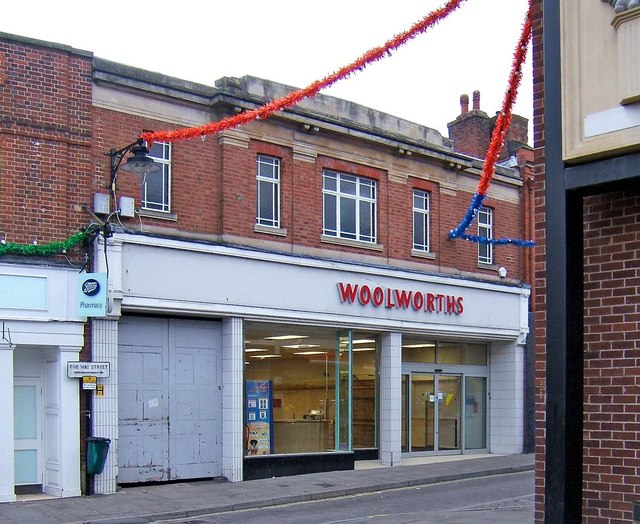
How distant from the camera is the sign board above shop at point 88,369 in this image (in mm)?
15914

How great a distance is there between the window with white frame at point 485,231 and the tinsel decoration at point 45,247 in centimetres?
1172

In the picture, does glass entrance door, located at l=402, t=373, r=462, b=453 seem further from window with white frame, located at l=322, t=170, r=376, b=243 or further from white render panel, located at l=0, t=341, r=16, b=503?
white render panel, located at l=0, t=341, r=16, b=503

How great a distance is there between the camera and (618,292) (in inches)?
292

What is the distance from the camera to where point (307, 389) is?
20.3 m

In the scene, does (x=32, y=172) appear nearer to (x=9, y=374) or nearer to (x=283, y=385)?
(x=9, y=374)

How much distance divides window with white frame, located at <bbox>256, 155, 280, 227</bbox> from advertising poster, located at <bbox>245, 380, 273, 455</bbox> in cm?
348

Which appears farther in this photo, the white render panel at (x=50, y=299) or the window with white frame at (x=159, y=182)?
the window with white frame at (x=159, y=182)

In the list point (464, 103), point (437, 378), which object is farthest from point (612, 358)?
point (464, 103)

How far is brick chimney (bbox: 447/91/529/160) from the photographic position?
27109mm

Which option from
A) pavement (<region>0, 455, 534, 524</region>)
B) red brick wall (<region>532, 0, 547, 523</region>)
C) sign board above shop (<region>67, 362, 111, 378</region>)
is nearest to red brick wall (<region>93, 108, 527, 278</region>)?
sign board above shop (<region>67, 362, 111, 378</region>)

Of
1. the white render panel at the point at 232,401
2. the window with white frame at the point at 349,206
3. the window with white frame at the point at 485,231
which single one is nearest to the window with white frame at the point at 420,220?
the window with white frame at the point at 349,206

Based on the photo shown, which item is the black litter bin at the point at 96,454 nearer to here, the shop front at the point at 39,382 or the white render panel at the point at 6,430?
the shop front at the point at 39,382

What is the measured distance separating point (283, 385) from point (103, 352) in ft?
15.5

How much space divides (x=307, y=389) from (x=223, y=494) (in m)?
4.41
